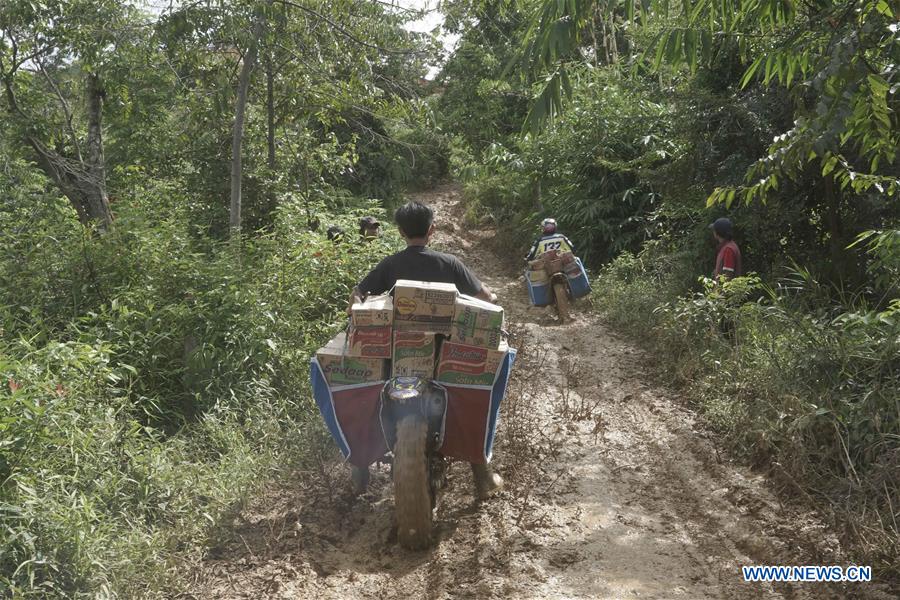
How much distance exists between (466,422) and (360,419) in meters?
0.62

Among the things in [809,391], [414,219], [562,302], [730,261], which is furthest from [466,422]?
[562,302]

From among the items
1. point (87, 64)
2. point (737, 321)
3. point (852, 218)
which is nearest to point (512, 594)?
point (737, 321)

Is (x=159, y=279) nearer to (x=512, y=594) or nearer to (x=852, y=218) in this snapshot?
(x=512, y=594)

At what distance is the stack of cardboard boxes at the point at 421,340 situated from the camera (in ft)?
13.0

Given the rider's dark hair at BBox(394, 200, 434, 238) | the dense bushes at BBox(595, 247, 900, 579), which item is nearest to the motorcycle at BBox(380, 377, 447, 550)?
the rider's dark hair at BBox(394, 200, 434, 238)

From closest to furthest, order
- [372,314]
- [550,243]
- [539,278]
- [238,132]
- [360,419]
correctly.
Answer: [372,314], [360,419], [238,132], [539,278], [550,243]

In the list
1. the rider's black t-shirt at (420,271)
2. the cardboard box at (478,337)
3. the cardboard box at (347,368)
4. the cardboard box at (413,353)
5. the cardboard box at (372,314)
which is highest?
the rider's black t-shirt at (420,271)

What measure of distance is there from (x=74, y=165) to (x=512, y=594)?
7224 millimetres

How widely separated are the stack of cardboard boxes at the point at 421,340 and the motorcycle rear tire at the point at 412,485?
352mm

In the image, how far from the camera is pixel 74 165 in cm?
827

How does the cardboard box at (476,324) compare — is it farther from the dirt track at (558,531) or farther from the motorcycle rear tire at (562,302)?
the motorcycle rear tire at (562,302)

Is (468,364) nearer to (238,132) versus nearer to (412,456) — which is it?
(412,456)

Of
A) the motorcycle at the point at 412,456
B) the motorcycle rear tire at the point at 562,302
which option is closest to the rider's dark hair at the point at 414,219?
the motorcycle at the point at 412,456

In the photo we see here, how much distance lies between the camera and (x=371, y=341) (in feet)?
13.2
